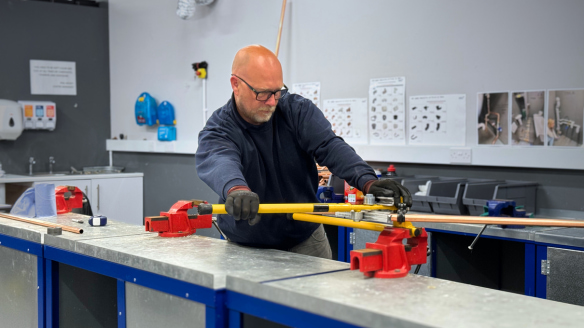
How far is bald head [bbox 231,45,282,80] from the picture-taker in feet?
6.27

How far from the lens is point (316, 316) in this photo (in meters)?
1.24

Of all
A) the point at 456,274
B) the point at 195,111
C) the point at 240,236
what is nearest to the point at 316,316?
the point at 240,236

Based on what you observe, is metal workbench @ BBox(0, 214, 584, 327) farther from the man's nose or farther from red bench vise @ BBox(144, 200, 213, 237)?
the man's nose

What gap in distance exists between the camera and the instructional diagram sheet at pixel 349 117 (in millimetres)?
4055

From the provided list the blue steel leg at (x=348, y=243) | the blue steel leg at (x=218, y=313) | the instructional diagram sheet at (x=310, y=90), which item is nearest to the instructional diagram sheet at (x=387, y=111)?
the instructional diagram sheet at (x=310, y=90)

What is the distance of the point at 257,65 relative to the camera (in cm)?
191

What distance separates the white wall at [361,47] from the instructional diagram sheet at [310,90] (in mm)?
50

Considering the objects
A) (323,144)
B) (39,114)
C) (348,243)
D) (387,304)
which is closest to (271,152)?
(323,144)

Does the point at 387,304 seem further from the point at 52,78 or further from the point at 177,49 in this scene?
the point at 52,78

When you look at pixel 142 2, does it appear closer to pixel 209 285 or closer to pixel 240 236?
pixel 240 236

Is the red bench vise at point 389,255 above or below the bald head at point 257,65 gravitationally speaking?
below

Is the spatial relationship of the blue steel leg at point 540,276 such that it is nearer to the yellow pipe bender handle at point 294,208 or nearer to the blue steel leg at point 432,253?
the blue steel leg at point 432,253

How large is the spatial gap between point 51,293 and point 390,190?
1.33 m

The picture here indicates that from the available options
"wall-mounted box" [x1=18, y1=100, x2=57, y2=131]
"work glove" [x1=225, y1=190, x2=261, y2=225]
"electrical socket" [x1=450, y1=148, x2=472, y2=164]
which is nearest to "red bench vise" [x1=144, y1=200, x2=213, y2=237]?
"work glove" [x1=225, y1=190, x2=261, y2=225]
